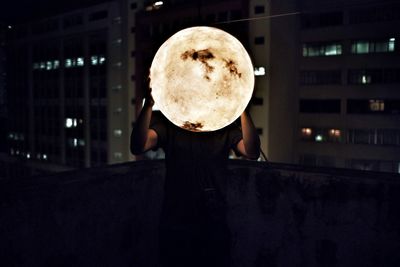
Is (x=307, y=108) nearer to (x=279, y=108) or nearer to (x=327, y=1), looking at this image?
(x=279, y=108)

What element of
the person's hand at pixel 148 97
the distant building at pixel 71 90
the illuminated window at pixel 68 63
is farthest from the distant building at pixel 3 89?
the person's hand at pixel 148 97

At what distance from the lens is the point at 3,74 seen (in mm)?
53750

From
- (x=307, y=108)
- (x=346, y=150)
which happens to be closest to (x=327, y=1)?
(x=307, y=108)

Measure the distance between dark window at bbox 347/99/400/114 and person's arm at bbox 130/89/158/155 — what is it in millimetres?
28990

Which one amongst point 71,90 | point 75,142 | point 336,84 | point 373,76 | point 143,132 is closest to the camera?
point 143,132

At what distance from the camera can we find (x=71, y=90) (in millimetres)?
43688

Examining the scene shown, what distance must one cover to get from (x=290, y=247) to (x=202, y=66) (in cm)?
312

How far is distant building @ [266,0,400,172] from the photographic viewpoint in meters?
27.4

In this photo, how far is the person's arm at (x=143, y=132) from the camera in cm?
272

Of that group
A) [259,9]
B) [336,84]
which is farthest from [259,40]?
[336,84]

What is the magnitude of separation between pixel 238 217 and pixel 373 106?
2714 centimetres

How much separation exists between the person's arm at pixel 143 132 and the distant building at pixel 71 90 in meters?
35.5

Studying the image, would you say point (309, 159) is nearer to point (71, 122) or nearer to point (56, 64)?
point (71, 122)

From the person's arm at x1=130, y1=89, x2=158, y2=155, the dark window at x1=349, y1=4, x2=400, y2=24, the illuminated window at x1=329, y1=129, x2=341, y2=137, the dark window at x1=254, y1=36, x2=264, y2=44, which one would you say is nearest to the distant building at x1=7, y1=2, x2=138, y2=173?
the dark window at x1=254, y1=36, x2=264, y2=44
